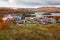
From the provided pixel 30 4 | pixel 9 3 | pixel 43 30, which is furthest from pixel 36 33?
pixel 9 3

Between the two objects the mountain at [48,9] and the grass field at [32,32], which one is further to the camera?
the mountain at [48,9]

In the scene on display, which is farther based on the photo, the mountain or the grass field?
the mountain

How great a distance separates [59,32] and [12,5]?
69 centimetres

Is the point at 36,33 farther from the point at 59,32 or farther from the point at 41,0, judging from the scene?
the point at 41,0

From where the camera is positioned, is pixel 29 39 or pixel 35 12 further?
pixel 35 12

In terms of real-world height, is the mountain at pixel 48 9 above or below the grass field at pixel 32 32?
above

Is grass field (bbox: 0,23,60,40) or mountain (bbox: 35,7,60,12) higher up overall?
mountain (bbox: 35,7,60,12)

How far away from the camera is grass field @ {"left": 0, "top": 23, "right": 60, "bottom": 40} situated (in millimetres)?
1674

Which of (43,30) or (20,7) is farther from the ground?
(20,7)

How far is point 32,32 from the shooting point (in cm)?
170

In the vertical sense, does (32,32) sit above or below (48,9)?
below

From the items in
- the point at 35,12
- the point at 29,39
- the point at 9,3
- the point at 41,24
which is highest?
the point at 9,3

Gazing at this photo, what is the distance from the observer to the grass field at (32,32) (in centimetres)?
167

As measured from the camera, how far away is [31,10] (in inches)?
70.4
